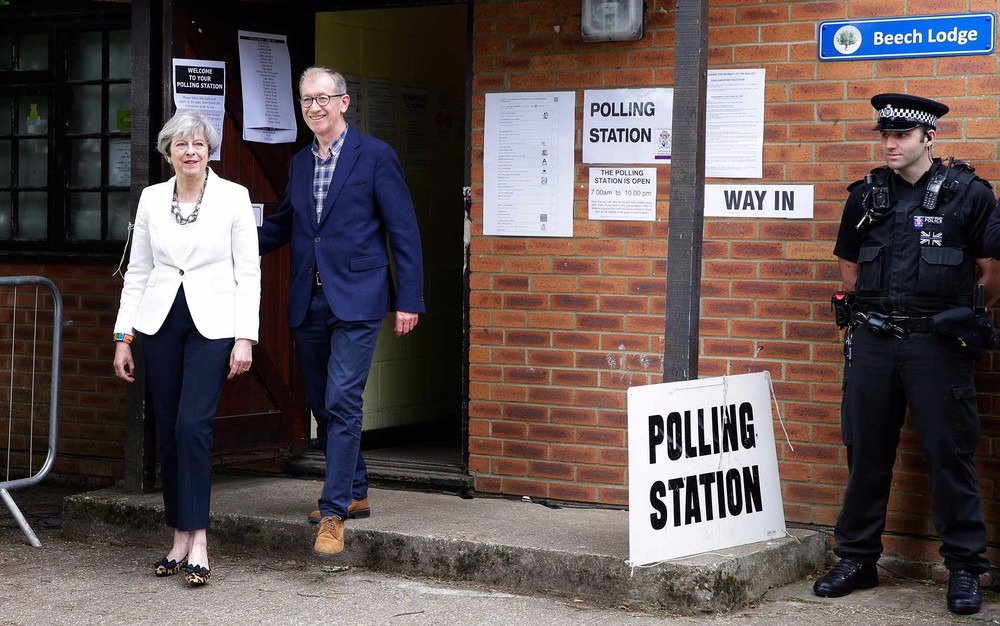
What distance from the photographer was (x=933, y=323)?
546 cm

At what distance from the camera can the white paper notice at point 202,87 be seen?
6.85 m

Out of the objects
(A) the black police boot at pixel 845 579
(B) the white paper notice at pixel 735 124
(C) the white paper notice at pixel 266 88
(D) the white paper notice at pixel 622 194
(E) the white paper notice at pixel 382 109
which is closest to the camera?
(A) the black police boot at pixel 845 579

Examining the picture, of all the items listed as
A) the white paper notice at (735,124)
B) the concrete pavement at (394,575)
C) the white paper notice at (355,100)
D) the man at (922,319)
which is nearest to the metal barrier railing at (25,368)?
the concrete pavement at (394,575)

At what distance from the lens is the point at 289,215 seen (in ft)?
20.6

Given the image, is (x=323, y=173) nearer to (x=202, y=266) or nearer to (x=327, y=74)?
(x=327, y=74)

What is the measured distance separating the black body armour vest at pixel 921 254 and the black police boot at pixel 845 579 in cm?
113

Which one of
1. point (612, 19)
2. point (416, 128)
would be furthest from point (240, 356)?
point (416, 128)

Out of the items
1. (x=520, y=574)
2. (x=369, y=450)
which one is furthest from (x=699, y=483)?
(x=369, y=450)

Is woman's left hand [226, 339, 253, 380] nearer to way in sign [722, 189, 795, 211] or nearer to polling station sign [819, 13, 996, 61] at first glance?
way in sign [722, 189, 795, 211]

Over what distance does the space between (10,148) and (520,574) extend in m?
4.88

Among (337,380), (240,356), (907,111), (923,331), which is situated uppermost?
(907,111)

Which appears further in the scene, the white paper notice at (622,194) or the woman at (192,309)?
the white paper notice at (622,194)

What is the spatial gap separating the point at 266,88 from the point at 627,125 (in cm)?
210

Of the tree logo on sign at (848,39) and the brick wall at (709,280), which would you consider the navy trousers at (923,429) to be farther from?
the tree logo on sign at (848,39)
